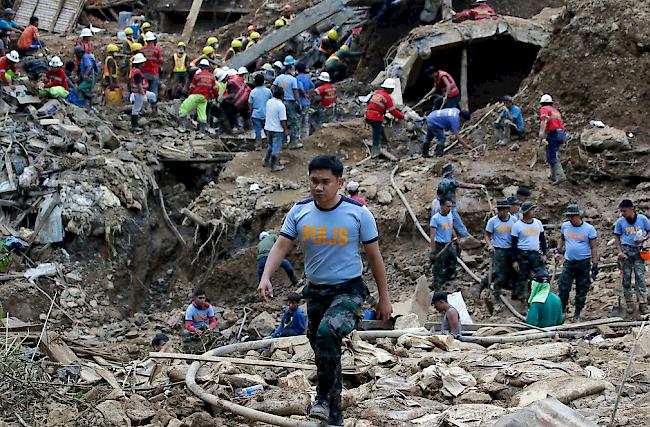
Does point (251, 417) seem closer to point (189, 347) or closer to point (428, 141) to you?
point (189, 347)

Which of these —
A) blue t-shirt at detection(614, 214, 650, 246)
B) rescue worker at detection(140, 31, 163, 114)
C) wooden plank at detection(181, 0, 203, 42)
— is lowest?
blue t-shirt at detection(614, 214, 650, 246)

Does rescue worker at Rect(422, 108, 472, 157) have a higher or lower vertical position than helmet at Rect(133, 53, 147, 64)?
lower

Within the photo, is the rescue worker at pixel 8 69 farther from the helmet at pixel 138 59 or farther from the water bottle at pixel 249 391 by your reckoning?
the water bottle at pixel 249 391

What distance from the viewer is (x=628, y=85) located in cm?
1443

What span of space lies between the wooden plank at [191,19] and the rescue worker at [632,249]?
16.9 m

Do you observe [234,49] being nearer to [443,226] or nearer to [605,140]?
[605,140]

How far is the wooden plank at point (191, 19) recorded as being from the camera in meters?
24.9

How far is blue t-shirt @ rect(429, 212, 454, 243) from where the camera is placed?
1157 cm

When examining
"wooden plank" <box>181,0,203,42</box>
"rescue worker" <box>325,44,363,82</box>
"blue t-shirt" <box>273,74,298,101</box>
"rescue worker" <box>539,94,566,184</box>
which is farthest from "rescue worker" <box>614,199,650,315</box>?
"wooden plank" <box>181,0,203,42</box>

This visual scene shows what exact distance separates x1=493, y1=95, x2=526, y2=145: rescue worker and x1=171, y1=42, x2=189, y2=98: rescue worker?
797cm

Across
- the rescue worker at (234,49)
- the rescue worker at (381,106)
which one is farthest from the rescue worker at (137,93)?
the rescue worker at (381,106)

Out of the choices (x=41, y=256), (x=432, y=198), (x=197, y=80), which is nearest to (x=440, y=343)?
(x=432, y=198)

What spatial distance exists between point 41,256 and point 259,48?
955 centimetres

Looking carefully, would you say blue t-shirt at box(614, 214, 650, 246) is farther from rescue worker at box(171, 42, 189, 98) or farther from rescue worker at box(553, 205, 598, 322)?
rescue worker at box(171, 42, 189, 98)
